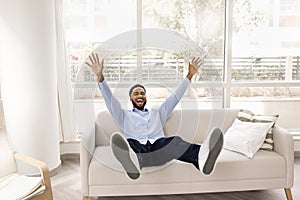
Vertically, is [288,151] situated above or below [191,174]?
above

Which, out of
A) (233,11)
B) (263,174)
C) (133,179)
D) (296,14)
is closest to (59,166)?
(133,179)

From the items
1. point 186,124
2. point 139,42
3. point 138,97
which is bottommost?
point 186,124

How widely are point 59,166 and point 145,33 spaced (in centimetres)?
167

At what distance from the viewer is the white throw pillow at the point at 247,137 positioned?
316cm

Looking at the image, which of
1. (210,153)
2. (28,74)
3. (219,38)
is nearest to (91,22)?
(28,74)

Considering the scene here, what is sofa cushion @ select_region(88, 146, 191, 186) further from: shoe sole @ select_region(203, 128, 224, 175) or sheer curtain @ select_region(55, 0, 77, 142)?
sheer curtain @ select_region(55, 0, 77, 142)

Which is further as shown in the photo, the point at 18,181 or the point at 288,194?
the point at 288,194

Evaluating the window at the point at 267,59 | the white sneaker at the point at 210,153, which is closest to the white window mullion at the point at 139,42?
the white sneaker at the point at 210,153

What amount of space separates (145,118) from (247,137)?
88 cm

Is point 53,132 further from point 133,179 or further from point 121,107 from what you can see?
point 133,179

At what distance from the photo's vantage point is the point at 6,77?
3498mm

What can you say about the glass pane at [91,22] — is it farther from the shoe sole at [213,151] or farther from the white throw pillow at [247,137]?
the shoe sole at [213,151]

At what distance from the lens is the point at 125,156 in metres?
2.82

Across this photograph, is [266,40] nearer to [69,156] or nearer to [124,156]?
[124,156]
